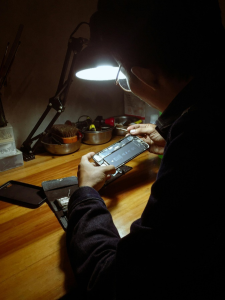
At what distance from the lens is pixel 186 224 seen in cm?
37

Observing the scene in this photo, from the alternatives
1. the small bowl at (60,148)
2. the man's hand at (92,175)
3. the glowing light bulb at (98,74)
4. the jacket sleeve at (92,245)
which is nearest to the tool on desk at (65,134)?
the small bowl at (60,148)

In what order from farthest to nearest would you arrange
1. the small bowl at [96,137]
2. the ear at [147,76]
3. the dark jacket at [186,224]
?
the small bowl at [96,137] < the ear at [147,76] < the dark jacket at [186,224]

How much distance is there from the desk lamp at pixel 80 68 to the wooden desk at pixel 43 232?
1.04 feet

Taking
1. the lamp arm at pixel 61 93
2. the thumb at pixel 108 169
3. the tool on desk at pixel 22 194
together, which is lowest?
the tool on desk at pixel 22 194

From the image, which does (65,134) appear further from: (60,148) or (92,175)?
(92,175)

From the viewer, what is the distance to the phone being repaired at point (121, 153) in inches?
36.3

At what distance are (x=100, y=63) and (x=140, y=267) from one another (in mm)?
634

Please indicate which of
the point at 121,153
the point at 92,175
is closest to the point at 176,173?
the point at 92,175

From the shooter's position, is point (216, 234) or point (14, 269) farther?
point (14, 269)

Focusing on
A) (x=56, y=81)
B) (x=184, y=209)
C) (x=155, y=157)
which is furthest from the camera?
(x=56, y=81)

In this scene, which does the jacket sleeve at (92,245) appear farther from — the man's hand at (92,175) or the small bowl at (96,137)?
the small bowl at (96,137)

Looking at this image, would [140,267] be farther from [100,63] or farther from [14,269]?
[100,63]

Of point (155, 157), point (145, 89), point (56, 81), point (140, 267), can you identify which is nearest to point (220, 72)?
point (145, 89)

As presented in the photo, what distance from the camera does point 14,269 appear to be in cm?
55
